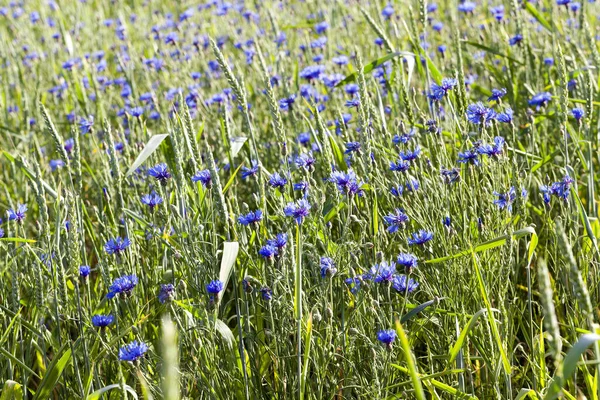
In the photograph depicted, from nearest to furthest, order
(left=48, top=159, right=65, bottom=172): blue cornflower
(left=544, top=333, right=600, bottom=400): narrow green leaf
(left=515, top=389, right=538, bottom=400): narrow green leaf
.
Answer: (left=544, top=333, right=600, bottom=400): narrow green leaf → (left=515, top=389, right=538, bottom=400): narrow green leaf → (left=48, top=159, right=65, bottom=172): blue cornflower

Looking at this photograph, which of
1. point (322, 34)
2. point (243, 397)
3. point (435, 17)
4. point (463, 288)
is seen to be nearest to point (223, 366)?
point (243, 397)

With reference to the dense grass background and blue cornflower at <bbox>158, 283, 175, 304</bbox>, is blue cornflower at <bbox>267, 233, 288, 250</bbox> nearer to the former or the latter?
the dense grass background

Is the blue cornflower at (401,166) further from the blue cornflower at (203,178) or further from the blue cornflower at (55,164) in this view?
the blue cornflower at (55,164)

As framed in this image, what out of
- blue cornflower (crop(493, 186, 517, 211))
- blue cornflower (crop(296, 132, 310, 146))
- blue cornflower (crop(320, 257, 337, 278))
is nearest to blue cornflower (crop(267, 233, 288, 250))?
blue cornflower (crop(320, 257, 337, 278))

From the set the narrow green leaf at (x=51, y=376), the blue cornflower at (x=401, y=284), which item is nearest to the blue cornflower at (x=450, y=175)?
the blue cornflower at (x=401, y=284)

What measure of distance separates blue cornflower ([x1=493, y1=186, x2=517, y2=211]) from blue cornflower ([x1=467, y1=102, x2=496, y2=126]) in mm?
264

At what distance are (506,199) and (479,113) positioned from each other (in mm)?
355

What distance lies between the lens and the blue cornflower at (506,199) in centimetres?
189

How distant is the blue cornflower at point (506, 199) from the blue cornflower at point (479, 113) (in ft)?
0.87

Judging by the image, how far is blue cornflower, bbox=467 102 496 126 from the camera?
2141 millimetres

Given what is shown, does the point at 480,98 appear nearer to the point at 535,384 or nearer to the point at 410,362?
the point at 535,384

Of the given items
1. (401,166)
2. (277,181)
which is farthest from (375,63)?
(277,181)

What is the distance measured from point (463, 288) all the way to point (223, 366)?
2.15 feet

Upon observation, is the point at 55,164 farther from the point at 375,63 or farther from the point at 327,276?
the point at 327,276
